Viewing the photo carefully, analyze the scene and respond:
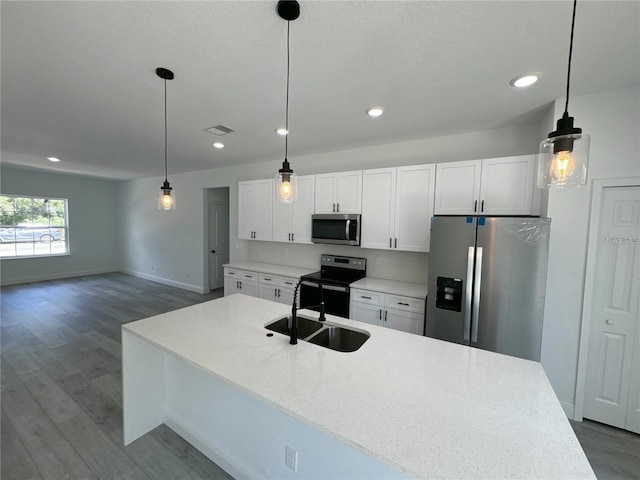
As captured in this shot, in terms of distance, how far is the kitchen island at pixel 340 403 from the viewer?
0.88m

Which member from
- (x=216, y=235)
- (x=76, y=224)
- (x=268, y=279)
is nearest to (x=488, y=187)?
(x=268, y=279)

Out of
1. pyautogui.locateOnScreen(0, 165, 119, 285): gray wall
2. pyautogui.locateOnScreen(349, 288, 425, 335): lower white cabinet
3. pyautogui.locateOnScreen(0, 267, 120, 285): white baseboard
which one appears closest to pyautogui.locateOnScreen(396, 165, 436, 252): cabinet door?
pyautogui.locateOnScreen(349, 288, 425, 335): lower white cabinet

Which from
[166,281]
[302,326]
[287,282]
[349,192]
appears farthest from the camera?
[166,281]

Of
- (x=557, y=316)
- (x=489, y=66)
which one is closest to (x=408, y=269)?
(x=557, y=316)

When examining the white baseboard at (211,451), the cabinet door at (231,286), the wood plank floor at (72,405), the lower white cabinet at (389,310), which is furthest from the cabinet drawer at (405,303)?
the cabinet door at (231,286)

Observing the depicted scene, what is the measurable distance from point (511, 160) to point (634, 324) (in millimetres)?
1655

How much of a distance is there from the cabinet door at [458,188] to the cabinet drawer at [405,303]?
3.29 feet

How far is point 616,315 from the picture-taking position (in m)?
2.15

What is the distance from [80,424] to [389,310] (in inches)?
116

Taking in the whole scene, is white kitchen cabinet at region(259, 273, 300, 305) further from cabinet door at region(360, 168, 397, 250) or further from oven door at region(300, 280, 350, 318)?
cabinet door at region(360, 168, 397, 250)

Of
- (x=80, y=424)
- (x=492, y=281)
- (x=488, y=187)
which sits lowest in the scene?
(x=80, y=424)

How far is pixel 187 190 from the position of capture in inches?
236

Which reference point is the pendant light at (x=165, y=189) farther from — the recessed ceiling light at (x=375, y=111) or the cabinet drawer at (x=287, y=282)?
the cabinet drawer at (x=287, y=282)

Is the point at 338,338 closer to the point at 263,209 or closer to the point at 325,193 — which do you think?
the point at 325,193
